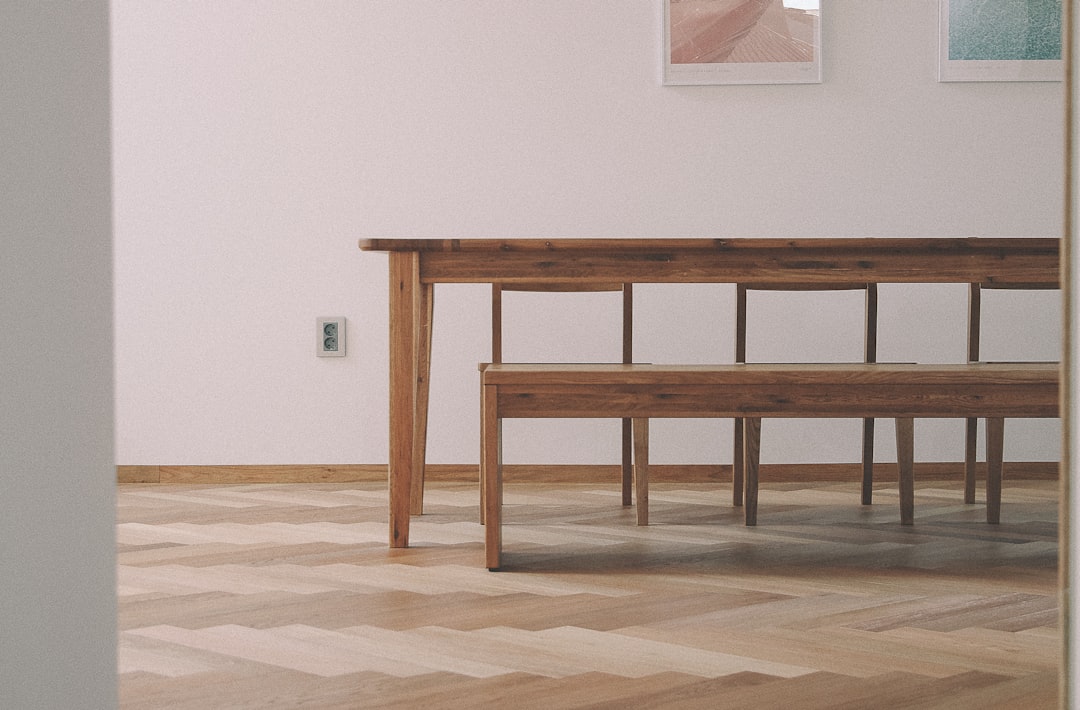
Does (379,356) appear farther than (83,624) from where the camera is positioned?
Yes

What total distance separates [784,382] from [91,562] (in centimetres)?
156

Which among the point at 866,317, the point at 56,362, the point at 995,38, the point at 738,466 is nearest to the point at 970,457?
the point at 866,317

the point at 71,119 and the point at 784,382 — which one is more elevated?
the point at 71,119

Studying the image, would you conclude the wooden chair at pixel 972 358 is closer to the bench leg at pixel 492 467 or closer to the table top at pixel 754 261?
the table top at pixel 754 261

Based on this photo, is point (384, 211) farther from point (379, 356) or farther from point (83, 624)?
point (83, 624)

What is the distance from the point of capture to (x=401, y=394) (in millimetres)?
2498

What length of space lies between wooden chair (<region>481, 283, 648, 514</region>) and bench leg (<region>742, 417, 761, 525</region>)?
36 centimetres

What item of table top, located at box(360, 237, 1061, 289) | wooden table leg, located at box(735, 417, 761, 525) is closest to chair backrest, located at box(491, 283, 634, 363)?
wooden table leg, located at box(735, 417, 761, 525)

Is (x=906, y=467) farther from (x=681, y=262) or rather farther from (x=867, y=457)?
(x=681, y=262)

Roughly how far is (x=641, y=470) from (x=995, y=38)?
6.62ft

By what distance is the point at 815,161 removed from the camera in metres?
3.63

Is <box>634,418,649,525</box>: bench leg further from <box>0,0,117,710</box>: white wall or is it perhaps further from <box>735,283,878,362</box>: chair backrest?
<box>0,0,117,710</box>: white wall

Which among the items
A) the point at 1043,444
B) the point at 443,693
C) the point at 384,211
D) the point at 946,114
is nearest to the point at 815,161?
the point at 946,114

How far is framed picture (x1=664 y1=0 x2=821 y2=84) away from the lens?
3.60m
